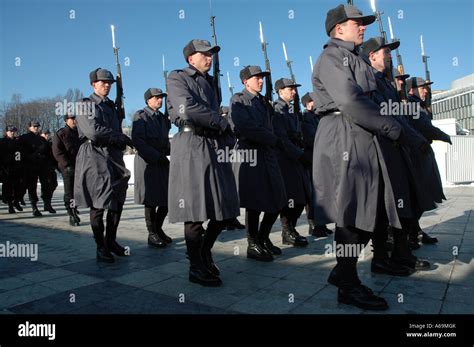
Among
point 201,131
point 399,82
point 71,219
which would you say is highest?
point 399,82

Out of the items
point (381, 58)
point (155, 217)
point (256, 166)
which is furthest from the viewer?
point (155, 217)

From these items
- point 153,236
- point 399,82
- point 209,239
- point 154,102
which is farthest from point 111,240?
point 399,82

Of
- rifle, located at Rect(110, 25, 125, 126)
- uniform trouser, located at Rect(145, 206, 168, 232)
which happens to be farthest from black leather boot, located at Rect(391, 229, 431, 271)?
rifle, located at Rect(110, 25, 125, 126)

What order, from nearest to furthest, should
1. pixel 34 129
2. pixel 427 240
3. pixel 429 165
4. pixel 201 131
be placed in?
pixel 201 131 → pixel 429 165 → pixel 427 240 → pixel 34 129

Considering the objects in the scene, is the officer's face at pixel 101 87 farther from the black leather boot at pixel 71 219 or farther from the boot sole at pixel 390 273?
the boot sole at pixel 390 273

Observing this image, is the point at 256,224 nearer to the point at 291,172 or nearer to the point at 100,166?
the point at 291,172

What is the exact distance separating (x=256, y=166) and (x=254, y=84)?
1.12 m

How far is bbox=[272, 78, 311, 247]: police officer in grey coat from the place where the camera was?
571cm

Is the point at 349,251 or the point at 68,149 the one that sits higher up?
the point at 68,149

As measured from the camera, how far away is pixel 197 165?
13.0 feet

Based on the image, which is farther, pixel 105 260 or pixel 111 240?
pixel 111 240
